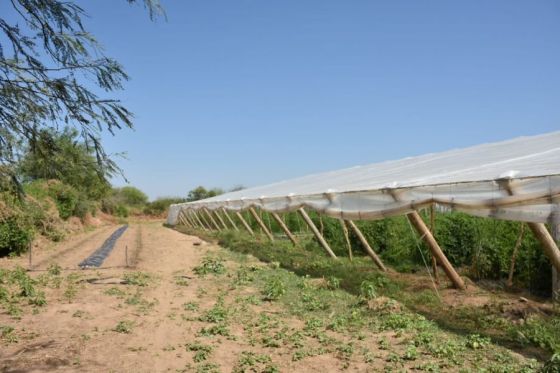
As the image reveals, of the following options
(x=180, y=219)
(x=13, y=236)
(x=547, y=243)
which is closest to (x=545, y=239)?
(x=547, y=243)

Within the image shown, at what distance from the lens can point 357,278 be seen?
8.46 meters

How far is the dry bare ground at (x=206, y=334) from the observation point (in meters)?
4.41

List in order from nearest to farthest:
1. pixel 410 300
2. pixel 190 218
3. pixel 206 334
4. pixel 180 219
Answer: pixel 206 334
pixel 410 300
pixel 190 218
pixel 180 219

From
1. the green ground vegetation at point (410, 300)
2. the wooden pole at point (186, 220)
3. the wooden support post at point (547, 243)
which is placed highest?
the wooden pole at point (186, 220)

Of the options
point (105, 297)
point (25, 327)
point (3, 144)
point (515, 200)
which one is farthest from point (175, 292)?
point (515, 200)

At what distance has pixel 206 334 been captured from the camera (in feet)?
17.8

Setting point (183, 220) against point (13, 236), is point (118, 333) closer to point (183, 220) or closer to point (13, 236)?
point (13, 236)

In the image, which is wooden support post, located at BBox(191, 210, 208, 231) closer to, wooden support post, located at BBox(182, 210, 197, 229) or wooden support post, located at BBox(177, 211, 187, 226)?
wooden support post, located at BBox(182, 210, 197, 229)

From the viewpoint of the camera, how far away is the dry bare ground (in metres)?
4.41

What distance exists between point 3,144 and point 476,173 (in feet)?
17.4

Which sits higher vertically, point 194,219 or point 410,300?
point 194,219

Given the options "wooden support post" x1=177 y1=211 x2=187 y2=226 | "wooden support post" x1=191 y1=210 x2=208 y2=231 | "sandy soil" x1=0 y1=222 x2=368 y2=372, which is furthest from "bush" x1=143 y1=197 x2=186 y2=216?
"sandy soil" x1=0 y1=222 x2=368 y2=372

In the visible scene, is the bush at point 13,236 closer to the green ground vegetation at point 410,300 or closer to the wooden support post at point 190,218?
the green ground vegetation at point 410,300

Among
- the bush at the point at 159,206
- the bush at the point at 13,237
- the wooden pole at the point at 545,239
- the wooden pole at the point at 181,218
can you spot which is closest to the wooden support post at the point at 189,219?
the wooden pole at the point at 181,218
